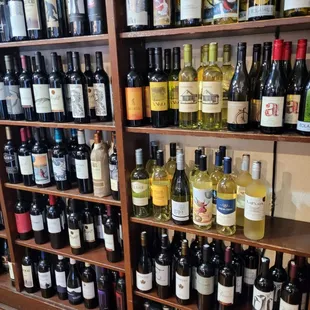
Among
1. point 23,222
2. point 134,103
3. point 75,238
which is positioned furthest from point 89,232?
point 134,103

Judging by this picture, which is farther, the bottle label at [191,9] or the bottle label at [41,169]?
the bottle label at [41,169]

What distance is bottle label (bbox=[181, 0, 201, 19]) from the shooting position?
1.05 meters

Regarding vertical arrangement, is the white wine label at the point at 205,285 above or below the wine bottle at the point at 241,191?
below

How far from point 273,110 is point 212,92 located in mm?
216

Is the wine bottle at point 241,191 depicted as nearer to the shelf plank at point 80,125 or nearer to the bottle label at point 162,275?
the bottle label at point 162,275

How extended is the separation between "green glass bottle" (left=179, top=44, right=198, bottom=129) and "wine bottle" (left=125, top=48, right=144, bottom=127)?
0.57ft

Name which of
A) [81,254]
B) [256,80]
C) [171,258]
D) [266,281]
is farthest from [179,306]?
[256,80]

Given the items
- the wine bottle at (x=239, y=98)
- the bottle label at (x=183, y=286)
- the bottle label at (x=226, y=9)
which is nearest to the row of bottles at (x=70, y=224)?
the bottle label at (x=183, y=286)

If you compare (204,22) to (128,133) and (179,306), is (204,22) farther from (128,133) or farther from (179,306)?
(179,306)

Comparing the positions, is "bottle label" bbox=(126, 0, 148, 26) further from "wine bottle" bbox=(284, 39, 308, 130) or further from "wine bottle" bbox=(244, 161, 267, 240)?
"wine bottle" bbox=(244, 161, 267, 240)

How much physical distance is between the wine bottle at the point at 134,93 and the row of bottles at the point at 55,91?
16cm

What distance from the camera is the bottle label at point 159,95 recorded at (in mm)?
1179

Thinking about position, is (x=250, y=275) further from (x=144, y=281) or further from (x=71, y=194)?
(x=71, y=194)

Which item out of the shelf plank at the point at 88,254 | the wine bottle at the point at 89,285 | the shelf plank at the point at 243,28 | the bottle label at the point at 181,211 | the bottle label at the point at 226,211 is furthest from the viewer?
the wine bottle at the point at 89,285
